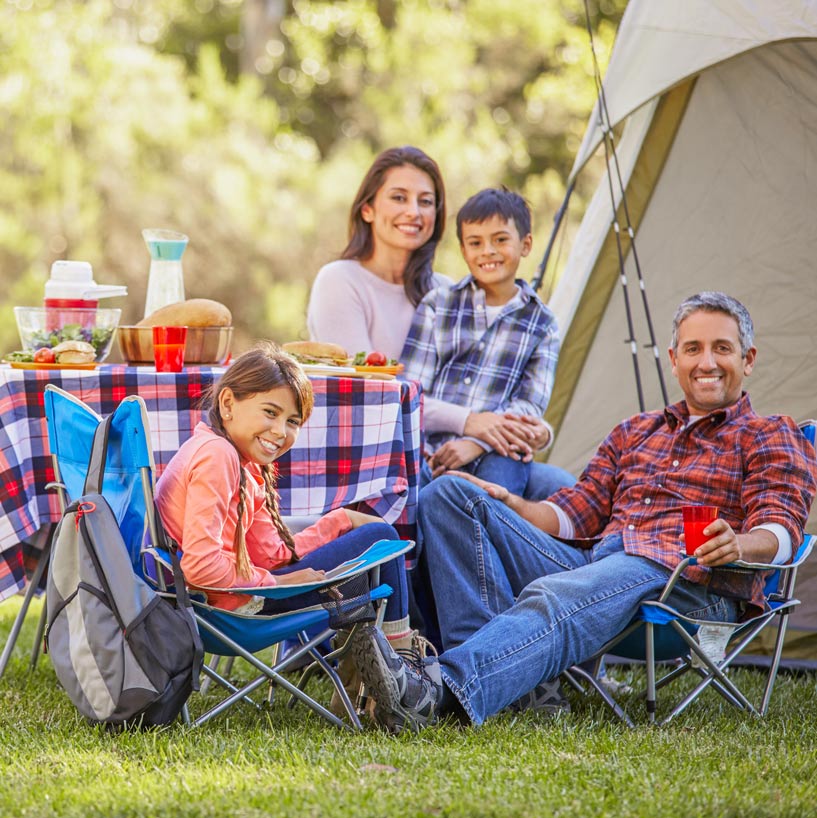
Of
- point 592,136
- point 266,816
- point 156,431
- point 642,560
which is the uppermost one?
point 592,136

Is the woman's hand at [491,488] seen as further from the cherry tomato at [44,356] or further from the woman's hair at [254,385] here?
the cherry tomato at [44,356]

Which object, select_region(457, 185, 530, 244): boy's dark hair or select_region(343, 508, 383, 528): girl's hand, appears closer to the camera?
select_region(343, 508, 383, 528): girl's hand

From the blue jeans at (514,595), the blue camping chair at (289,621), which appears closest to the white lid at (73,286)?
the blue camping chair at (289,621)

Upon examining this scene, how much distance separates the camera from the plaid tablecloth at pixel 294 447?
3.14 meters

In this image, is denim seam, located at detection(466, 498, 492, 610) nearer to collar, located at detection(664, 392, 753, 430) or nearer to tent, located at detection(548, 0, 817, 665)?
Answer: collar, located at detection(664, 392, 753, 430)

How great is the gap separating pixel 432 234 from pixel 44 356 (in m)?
1.42

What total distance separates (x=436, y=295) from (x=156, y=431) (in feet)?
3.65

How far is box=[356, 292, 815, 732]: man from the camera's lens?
9.58ft

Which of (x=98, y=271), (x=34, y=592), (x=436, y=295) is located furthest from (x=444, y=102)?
(x=34, y=592)

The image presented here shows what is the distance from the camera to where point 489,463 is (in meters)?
3.64

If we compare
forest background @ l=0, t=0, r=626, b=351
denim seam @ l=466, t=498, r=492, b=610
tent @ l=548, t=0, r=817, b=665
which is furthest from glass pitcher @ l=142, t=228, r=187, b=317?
forest background @ l=0, t=0, r=626, b=351

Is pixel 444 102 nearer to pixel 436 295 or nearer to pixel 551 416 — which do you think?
pixel 551 416

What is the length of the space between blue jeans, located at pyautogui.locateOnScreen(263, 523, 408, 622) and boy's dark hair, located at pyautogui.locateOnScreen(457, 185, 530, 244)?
1.16 meters

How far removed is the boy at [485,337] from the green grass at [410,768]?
1.00 meters
